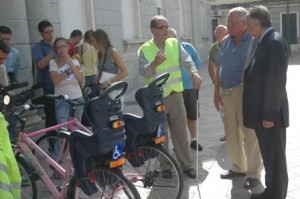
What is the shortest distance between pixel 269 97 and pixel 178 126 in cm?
148

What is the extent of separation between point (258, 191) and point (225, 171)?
727mm

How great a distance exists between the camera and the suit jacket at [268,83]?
134 inches

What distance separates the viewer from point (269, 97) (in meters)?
3.44

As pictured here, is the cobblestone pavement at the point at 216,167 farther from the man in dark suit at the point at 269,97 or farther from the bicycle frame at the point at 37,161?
the bicycle frame at the point at 37,161

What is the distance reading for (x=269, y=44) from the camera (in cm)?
344

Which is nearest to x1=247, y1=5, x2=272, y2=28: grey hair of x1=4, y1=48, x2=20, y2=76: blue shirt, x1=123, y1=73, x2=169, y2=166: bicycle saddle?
x1=123, y1=73, x2=169, y2=166: bicycle saddle

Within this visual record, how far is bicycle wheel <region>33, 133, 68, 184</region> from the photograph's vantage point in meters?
3.80

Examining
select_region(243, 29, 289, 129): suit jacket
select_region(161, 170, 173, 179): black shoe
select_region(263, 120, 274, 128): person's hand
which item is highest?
select_region(243, 29, 289, 129): suit jacket

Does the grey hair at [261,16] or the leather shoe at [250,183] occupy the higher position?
the grey hair at [261,16]

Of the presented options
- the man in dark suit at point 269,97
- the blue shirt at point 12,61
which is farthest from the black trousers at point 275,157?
the blue shirt at point 12,61

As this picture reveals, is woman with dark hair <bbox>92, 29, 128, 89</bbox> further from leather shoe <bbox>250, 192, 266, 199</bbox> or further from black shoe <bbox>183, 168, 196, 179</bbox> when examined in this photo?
leather shoe <bbox>250, 192, 266, 199</bbox>

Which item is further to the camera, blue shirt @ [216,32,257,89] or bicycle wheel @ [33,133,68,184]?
blue shirt @ [216,32,257,89]

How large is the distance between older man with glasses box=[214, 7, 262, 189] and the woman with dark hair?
1135 millimetres

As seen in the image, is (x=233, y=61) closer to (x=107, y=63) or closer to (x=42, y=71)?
(x=107, y=63)
